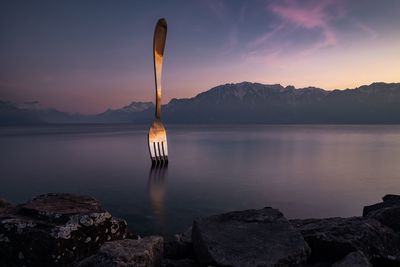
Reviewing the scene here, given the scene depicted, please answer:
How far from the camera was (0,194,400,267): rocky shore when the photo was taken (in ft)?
17.4

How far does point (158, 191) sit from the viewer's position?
22312mm

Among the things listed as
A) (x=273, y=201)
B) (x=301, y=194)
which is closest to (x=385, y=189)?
(x=301, y=194)

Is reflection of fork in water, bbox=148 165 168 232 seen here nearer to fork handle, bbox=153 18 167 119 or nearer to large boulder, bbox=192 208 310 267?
fork handle, bbox=153 18 167 119

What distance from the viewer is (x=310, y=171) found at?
109ft

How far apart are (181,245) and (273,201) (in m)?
13.5

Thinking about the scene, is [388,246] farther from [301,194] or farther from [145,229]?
[301,194]

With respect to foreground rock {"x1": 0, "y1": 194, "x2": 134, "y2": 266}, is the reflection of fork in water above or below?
below

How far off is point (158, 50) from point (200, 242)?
927 inches

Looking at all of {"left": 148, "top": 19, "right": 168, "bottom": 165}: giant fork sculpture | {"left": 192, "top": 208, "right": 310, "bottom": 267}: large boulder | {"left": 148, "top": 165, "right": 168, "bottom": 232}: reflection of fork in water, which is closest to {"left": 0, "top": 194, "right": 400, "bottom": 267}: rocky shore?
{"left": 192, "top": 208, "right": 310, "bottom": 267}: large boulder

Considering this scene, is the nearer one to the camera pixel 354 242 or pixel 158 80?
pixel 354 242

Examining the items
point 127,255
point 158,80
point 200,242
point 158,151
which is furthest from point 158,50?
point 127,255

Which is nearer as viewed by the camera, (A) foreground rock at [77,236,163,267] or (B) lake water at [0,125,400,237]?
(A) foreground rock at [77,236,163,267]

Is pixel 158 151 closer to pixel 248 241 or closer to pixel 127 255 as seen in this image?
pixel 248 241

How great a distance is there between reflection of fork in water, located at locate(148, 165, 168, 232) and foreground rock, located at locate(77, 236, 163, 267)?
30.1ft
